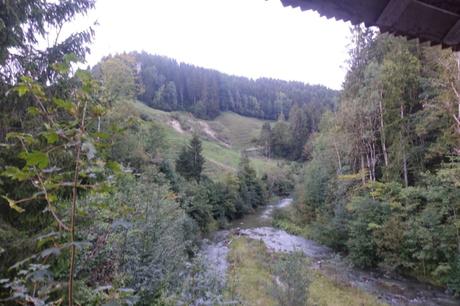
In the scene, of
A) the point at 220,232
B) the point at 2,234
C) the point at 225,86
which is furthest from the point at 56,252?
the point at 225,86

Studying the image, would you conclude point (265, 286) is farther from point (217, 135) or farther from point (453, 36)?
point (217, 135)

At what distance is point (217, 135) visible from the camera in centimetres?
8644

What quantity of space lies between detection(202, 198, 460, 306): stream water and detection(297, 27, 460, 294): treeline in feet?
2.54

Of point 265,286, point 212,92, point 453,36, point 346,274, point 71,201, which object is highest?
point 212,92

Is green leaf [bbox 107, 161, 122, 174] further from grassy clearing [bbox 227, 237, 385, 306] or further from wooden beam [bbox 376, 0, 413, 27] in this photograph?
grassy clearing [bbox 227, 237, 385, 306]

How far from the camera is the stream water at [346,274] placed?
13.5m

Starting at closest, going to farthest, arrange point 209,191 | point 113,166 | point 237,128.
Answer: point 113,166, point 209,191, point 237,128

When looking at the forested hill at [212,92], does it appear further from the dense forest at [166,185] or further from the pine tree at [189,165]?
the dense forest at [166,185]

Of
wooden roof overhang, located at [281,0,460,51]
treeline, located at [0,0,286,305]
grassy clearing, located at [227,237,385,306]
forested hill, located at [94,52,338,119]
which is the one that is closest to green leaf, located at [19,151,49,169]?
treeline, located at [0,0,286,305]

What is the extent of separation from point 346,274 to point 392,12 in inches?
697

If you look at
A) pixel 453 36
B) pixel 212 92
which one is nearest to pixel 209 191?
pixel 453 36

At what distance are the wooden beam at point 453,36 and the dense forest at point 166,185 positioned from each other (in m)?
1.97

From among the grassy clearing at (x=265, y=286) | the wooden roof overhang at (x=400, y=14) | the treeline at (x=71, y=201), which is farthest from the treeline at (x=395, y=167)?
the wooden roof overhang at (x=400, y=14)

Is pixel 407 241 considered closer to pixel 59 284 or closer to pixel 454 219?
pixel 454 219
